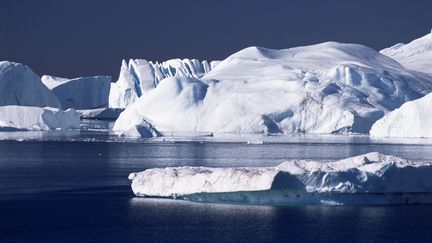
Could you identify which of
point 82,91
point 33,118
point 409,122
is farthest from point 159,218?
point 82,91

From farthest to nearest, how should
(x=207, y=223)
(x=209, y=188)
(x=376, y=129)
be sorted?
(x=376, y=129)
(x=209, y=188)
(x=207, y=223)

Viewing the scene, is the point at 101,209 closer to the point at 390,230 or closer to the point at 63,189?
the point at 63,189

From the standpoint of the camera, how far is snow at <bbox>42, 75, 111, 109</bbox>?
11219cm

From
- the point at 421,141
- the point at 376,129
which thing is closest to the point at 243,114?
the point at 376,129

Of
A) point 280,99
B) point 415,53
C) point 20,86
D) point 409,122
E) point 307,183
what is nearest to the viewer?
point 307,183

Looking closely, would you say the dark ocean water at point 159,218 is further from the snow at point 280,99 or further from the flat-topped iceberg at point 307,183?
the snow at point 280,99

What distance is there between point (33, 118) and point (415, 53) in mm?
74459

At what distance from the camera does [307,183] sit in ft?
78.2

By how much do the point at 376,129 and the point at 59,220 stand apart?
2048 inches

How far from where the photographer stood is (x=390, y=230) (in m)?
22.1

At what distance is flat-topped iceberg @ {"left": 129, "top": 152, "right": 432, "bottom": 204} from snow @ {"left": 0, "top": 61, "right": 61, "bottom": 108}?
5880 cm

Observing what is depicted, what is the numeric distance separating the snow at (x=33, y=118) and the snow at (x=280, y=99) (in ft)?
16.9

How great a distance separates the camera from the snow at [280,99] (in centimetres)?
7700

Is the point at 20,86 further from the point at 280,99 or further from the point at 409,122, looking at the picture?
the point at 409,122
